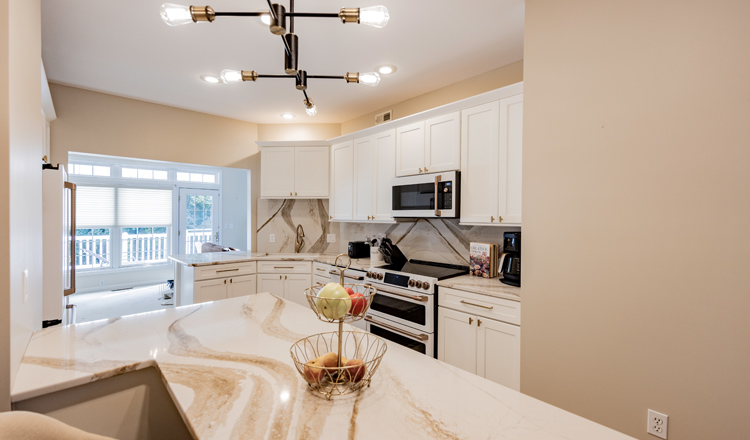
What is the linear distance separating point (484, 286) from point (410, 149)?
4.97 ft

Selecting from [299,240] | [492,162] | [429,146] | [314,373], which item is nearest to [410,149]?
[429,146]

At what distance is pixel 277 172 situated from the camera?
13.9 ft

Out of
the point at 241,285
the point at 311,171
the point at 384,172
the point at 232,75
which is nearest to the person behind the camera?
the point at 232,75

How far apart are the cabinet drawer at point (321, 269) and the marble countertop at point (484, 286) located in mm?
1534

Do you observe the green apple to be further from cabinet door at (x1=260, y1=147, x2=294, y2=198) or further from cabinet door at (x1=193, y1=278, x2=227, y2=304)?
cabinet door at (x1=260, y1=147, x2=294, y2=198)

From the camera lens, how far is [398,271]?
9.37ft

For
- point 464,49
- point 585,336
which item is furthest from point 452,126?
point 585,336

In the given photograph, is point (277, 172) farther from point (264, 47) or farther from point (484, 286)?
point (484, 286)

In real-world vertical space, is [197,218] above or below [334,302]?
above

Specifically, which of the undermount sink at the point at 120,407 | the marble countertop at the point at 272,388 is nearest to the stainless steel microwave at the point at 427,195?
the marble countertop at the point at 272,388

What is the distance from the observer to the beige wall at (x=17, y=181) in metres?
0.90

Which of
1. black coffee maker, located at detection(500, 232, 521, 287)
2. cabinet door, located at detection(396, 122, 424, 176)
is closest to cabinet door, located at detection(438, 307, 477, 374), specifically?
black coffee maker, located at detection(500, 232, 521, 287)

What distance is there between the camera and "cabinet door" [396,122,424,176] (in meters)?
3.06

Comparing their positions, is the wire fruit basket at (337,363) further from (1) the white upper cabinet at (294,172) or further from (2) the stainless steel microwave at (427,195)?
(1) the white upper cabinet at (294,172)
